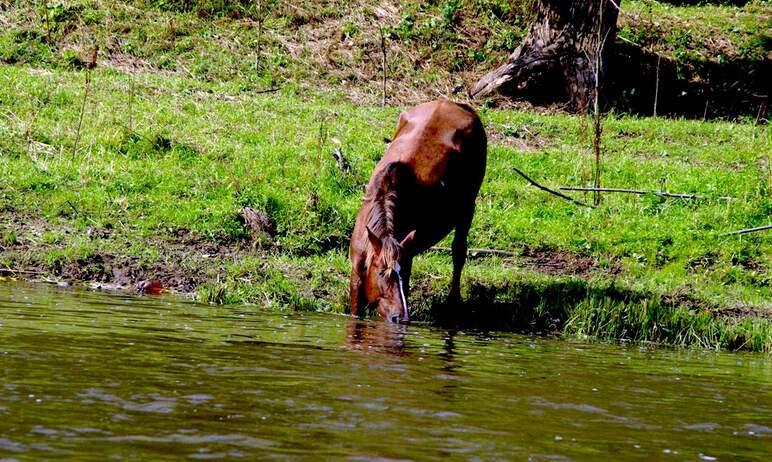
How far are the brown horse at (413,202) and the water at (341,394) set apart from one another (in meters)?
0.50

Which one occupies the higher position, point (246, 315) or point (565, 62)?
point (565, 62)

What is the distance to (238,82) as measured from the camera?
20.9 m

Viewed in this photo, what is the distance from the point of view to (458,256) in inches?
466

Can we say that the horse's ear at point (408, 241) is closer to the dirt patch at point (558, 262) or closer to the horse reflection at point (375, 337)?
the horse reflection at point (375, 337)

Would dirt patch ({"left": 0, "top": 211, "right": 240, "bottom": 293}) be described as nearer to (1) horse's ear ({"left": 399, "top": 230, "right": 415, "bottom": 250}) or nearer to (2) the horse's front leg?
(2) the horse's front leg

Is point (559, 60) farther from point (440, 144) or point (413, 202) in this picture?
point (413, 202)

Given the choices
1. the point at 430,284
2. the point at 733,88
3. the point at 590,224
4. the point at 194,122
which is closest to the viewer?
the point at 430,284

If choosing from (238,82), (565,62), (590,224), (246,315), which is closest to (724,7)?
(565,62)

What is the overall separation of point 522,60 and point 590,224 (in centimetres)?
833

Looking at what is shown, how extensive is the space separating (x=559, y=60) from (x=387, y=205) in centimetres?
1185

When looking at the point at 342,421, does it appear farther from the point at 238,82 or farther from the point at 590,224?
the point at 238,82

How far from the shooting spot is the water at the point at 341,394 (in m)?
5.23

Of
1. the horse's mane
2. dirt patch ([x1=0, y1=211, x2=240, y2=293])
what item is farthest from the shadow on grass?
dirt patch ([x1=0, y1=211, x2=240, y2=293])

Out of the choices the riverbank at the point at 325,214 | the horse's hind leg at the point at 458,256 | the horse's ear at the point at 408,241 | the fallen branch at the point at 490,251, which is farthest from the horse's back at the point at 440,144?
the fallen branch at the point at 490,251
